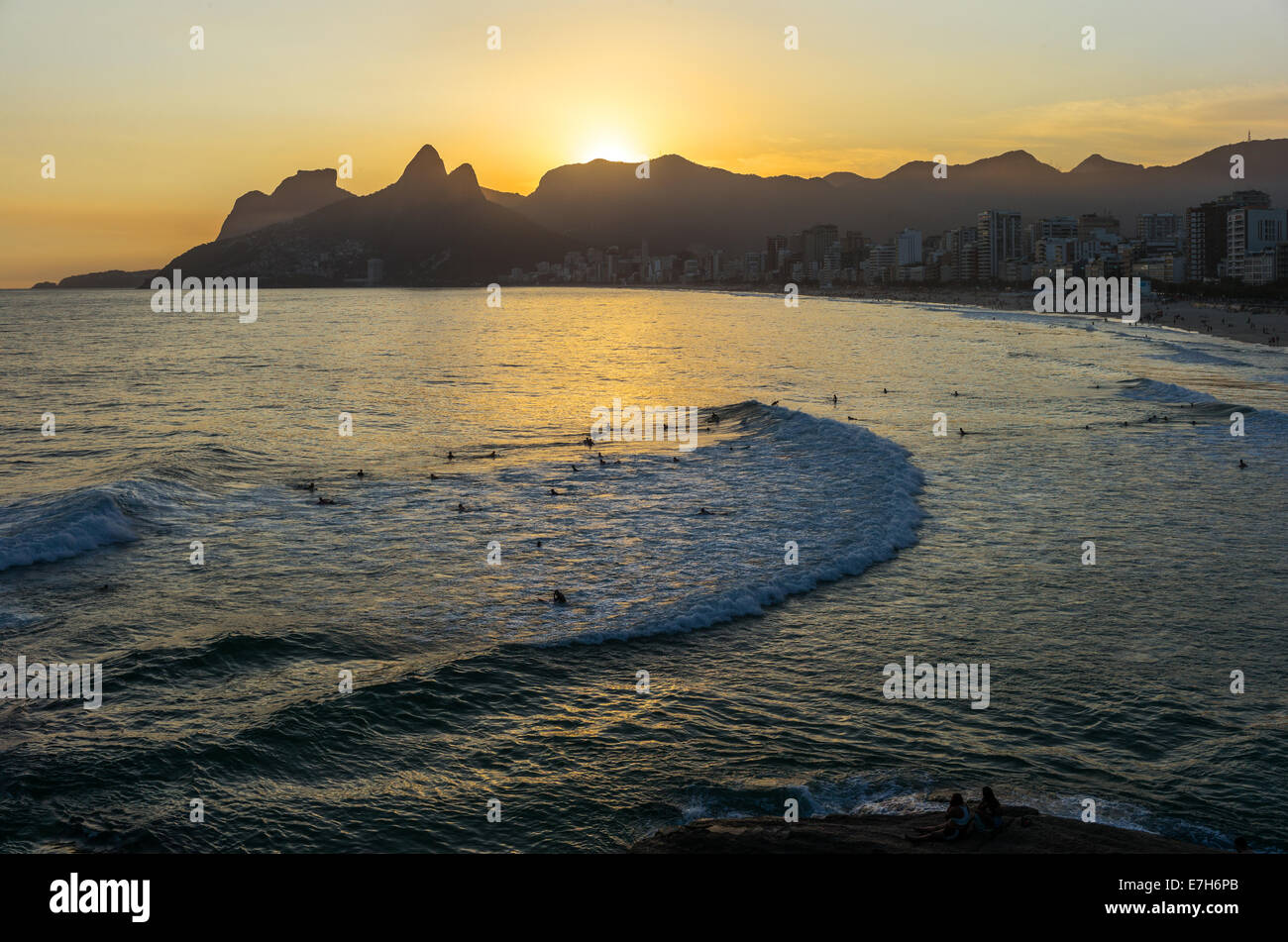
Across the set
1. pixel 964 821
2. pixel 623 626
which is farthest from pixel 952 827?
pixel 623 626

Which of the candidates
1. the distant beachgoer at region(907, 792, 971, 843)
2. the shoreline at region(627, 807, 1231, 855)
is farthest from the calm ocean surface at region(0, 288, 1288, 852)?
the distant beachgoer at region(907, 792, 971, 843)

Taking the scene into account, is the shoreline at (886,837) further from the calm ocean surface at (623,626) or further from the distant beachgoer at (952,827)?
the calm ocean surface at (623,626)

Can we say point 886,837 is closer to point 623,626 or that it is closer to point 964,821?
point 964,821

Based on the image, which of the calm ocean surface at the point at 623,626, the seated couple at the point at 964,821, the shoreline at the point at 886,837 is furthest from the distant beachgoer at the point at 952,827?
the calm ocean surface at the point at 623,626

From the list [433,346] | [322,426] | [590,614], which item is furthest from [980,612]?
[433,346]

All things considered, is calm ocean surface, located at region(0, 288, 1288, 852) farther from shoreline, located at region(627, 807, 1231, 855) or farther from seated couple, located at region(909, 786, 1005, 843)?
seated couple, located at region(909, 786, 1005, 843)

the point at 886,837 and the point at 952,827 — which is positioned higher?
the point at 952,827

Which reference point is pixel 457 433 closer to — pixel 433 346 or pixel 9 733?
pixel 9 733
